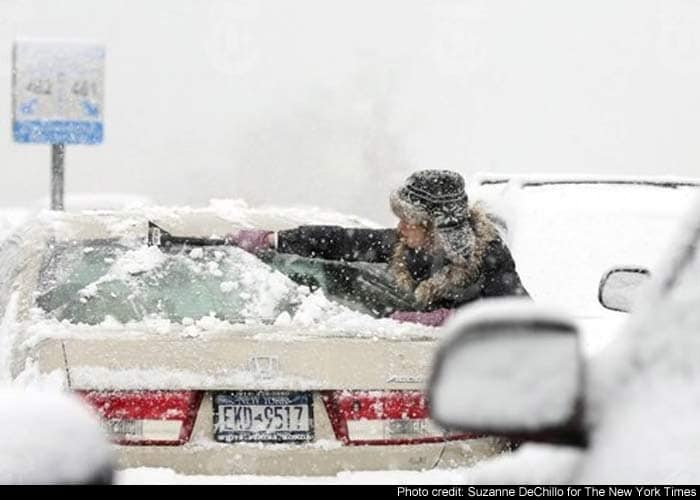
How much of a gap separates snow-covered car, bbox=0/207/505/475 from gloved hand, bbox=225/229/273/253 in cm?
71

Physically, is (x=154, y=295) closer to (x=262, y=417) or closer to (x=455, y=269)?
(x=262, y=417)

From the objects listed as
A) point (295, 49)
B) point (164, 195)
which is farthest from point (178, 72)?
point (164, 195)

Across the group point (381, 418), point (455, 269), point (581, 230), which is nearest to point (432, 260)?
point (455, 269)

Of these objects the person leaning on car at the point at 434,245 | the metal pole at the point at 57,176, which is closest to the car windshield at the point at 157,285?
the person leaning on car at the point at 434,245

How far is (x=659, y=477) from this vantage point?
2.04m

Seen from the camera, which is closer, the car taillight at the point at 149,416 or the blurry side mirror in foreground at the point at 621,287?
the blurry side mirror in foreground at the point at 621,287

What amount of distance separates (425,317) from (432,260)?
2.15ft

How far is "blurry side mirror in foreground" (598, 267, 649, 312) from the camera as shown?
3.85 m

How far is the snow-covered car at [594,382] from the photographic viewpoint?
1.86 m

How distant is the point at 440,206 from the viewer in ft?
19.1

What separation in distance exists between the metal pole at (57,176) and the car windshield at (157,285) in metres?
7.17

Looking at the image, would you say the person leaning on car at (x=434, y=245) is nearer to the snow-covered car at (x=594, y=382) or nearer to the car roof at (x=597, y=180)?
the car roof at (x=597, y=180)

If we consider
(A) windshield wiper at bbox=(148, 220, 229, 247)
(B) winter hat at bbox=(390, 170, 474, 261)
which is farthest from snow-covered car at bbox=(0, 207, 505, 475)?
(B) winter hat at bbox=(390, 170, 474, 261)

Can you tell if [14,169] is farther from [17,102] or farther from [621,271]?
[621,271]
